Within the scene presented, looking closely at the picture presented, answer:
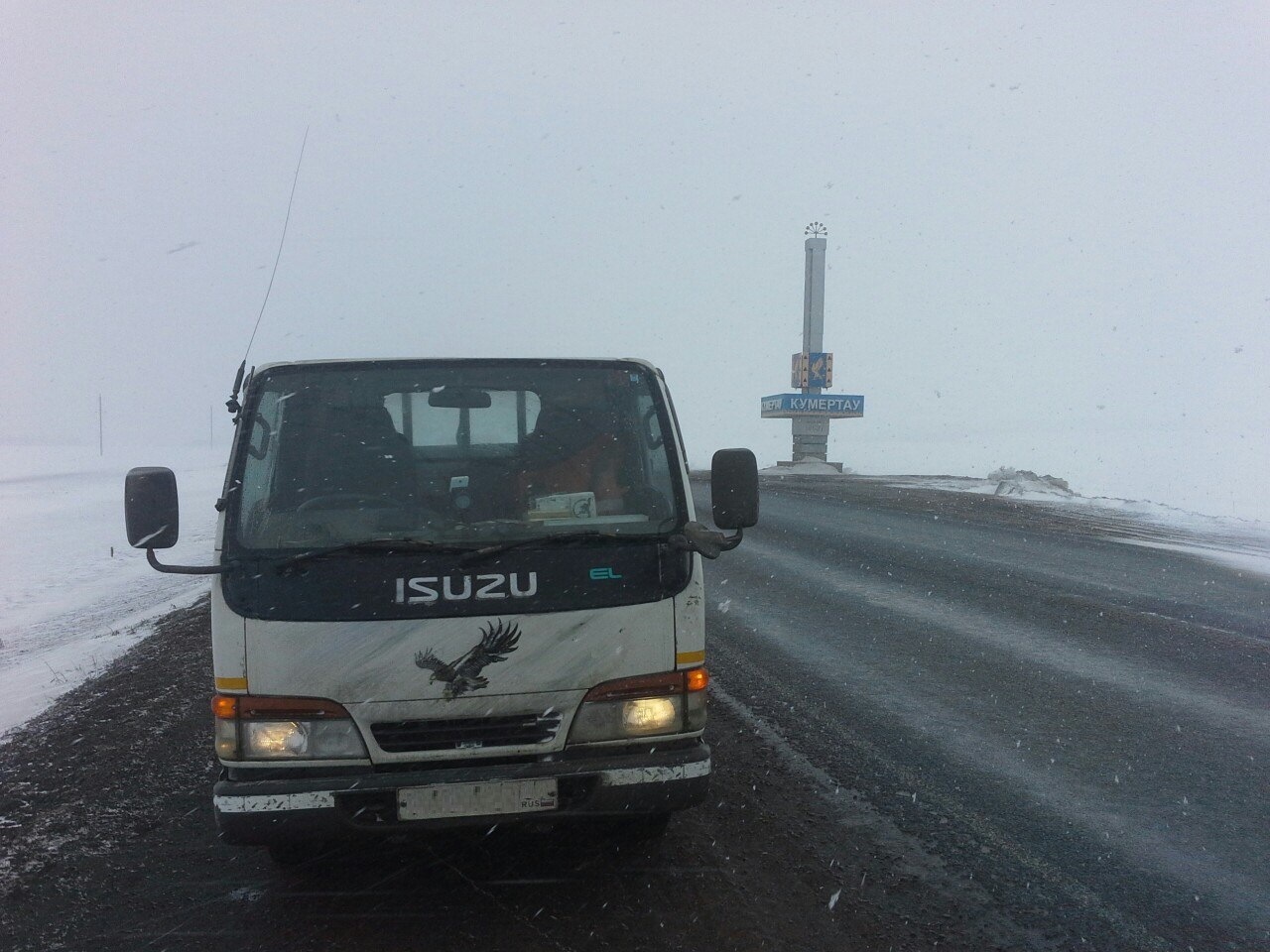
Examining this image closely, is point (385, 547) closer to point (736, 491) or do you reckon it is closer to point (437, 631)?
point (437, 631)

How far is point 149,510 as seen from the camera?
340 centimetres

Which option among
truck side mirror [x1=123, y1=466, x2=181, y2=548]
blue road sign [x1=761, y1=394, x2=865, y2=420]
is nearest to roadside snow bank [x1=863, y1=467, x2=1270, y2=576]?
truck side mirror [x1=123, y1=466, x2=181, y2=548]

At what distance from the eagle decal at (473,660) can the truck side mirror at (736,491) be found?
97 cm

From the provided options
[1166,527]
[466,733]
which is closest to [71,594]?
[466,733]

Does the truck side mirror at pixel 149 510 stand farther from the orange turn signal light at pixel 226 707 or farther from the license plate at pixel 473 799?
the license plate at pixel 473 799

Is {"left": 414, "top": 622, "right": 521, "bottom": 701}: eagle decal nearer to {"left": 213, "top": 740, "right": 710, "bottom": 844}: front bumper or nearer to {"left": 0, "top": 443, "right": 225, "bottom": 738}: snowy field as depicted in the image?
{"left": 213, "top": 740, "right": 710, "bottom": 844}: front bumper

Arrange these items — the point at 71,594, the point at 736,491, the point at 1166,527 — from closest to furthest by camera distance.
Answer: the point at 736,491
the point at 71,594
the point at 1166,527

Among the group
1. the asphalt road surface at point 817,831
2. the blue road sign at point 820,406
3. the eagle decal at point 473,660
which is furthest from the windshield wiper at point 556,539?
the blue road sign at point 820,406

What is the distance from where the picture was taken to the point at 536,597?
328 centimetres

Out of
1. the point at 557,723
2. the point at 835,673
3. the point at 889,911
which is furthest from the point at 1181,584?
the point at 557,723

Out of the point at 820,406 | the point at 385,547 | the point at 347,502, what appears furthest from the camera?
the point at 820,406

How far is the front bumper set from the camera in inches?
124

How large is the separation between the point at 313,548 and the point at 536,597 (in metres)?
0.81

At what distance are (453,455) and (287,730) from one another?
1.21 meters
